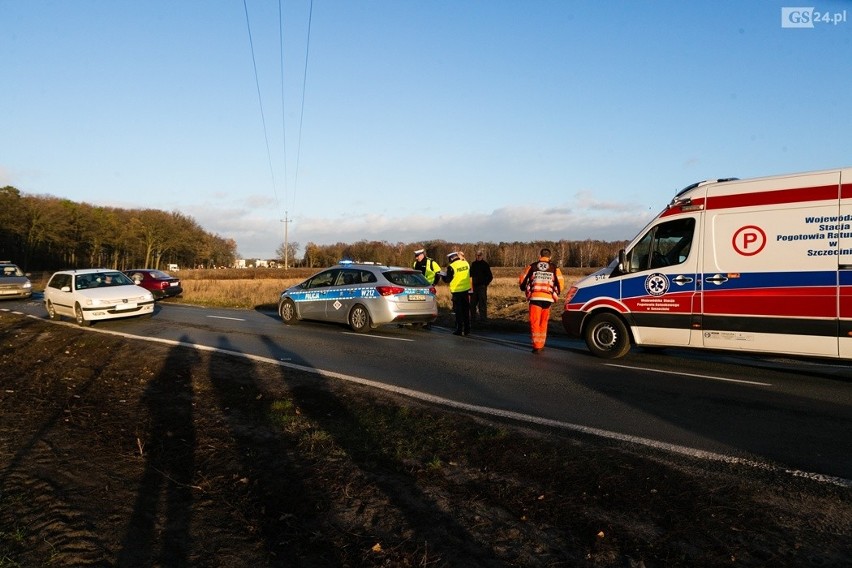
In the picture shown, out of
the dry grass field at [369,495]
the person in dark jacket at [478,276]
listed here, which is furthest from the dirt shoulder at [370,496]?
the person in dark jacket at [478,276]

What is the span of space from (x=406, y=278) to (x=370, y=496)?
10.4m

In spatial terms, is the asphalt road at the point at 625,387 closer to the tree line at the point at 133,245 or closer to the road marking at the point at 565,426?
the road marking at the point at 565,426

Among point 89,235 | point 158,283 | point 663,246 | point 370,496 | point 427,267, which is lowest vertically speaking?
point 370,496

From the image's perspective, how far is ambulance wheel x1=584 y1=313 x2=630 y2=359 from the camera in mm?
9945

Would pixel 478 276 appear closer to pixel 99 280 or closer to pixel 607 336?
pixel 607 336

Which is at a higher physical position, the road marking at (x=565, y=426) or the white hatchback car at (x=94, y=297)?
the white hatchback car at (x=94, y=297)

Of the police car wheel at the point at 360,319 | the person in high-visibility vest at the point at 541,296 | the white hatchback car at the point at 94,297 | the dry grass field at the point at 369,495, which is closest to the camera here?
the dry grass field at the point at 369,495

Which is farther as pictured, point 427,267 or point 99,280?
point 99,280

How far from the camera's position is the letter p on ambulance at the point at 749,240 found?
27.5 feet

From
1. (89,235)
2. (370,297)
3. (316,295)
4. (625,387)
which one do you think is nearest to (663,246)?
(625,387)

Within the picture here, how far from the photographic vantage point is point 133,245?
250ft

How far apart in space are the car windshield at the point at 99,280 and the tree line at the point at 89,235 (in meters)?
51.2

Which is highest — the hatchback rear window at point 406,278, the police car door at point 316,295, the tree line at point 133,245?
the tree line at point 133,245

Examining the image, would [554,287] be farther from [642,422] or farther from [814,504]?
[814,504]
